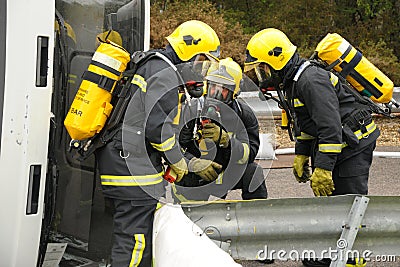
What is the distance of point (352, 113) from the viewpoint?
5.71m

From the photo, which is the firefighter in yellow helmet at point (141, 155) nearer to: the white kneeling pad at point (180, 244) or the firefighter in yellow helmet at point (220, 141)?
the white kneeling pad at point (180, 244)

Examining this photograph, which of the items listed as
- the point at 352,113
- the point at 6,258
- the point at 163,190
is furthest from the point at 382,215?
the point at 6,258

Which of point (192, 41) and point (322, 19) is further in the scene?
point (322, 19)

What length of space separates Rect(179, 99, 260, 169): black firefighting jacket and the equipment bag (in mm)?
770

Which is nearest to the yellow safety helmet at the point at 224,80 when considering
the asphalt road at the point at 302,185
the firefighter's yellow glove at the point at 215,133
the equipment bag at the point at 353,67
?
the firefighter's yellow glove at the point at 215,133

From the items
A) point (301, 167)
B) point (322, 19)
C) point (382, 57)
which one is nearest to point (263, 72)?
point (301, 167)

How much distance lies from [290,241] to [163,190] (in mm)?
942

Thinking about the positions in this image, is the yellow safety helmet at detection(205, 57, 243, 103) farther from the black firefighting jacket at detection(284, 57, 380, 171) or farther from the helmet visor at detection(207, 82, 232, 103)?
the black firefighting jacket at detection(284, 57, 380, 171)

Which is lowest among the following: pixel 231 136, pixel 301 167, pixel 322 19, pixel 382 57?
pixel 382 57

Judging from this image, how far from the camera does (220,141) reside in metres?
5.55

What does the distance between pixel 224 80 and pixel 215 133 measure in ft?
1.55

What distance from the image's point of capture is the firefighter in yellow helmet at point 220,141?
17.0ft

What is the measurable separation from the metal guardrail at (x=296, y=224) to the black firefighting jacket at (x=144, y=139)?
47cm

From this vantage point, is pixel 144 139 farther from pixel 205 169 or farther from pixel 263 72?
pixel 263 72
